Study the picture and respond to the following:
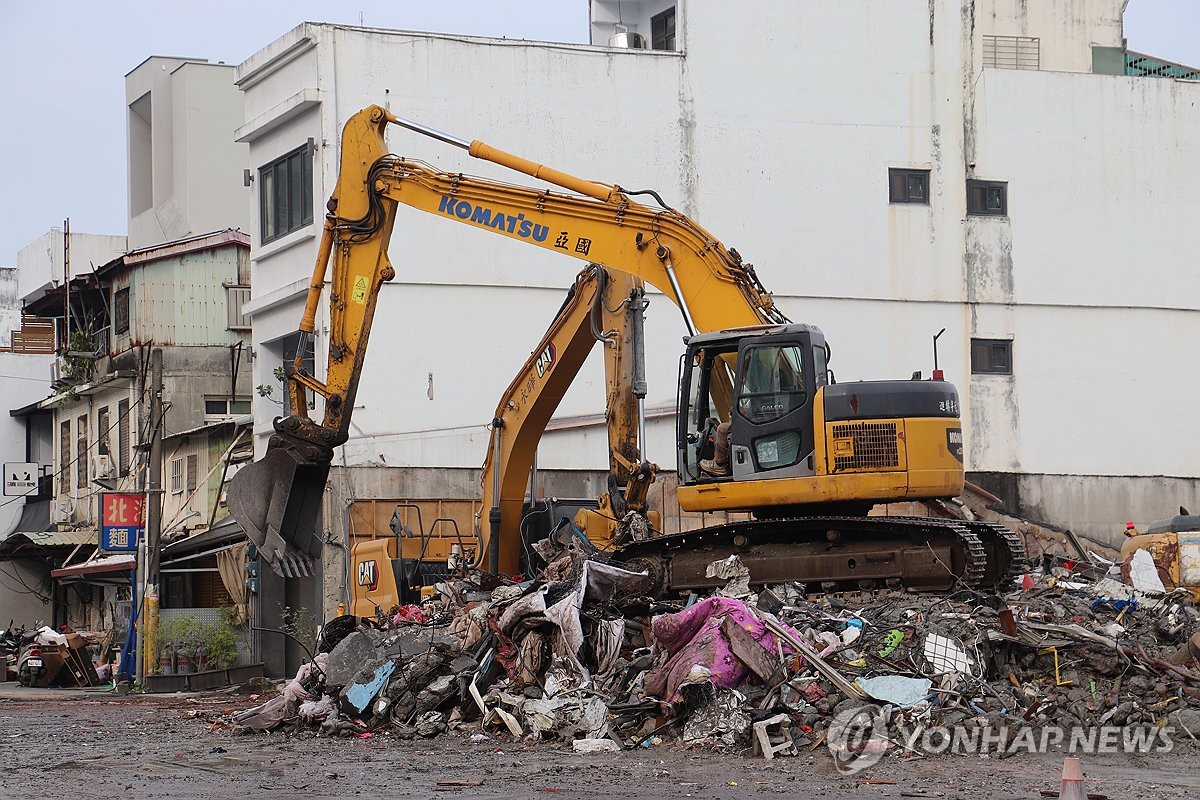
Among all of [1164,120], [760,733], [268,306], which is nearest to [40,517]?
[268,306]

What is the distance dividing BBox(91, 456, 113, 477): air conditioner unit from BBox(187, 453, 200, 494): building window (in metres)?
4.50

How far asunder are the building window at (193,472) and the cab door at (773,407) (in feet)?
68.2

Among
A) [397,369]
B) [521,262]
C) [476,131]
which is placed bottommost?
[397,369]

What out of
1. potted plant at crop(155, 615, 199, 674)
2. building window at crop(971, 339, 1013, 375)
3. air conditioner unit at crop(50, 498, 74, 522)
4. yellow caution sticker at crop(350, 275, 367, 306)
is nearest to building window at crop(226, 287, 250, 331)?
air conditioner unit at crop(50, 498, 74, 522)

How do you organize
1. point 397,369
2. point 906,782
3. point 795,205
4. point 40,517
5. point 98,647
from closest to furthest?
point 906,782 < point 397,369 < point 795,205 < point 98,647 < point 40,517

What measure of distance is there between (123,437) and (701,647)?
91.0 feet

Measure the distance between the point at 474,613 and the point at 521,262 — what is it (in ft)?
46.6

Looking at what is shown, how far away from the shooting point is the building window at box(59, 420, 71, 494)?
4241 centimetres

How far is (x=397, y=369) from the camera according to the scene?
28422 mm

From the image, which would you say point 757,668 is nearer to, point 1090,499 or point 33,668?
point 1090,499

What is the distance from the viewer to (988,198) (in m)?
31.9

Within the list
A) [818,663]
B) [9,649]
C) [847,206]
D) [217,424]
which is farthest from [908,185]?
[9,649]

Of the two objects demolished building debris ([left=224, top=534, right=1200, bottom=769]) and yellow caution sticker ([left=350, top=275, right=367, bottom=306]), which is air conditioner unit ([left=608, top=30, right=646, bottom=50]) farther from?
demolished building debris ([left=224, top=534, right=1200, bottom=769])

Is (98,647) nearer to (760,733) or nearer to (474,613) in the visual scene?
(474,613)
